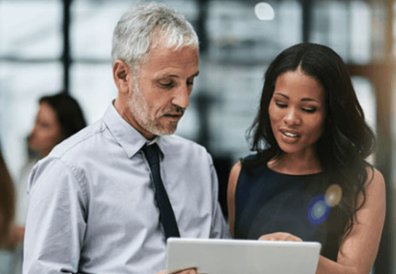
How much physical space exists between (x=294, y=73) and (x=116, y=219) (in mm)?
620

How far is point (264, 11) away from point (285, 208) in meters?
1.31

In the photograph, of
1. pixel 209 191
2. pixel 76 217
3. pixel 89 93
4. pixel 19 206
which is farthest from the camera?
pixel 89 93

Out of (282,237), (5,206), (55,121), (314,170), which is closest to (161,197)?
(282,237)

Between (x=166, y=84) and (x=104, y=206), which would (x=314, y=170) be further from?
(x=104, y=206)

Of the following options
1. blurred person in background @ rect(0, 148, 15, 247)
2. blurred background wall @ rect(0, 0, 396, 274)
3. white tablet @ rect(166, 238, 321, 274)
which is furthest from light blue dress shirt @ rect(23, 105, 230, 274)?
blurred person in background @ rect(0, 148, 15, 247)

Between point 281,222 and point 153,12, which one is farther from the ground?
point 153,12

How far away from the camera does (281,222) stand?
4.72 ft

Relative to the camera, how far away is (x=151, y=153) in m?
1.35

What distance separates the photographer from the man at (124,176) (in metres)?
1.17

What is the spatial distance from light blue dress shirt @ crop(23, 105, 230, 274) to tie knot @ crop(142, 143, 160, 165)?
16 mm

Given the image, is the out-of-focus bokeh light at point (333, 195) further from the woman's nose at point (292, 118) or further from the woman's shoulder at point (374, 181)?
the woman's nose at point (292, 118)

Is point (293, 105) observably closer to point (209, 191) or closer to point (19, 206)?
point (209, 191)

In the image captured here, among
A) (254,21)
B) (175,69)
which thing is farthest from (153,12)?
(254,21)

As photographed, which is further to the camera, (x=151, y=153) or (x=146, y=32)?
(x=151, y=153)
